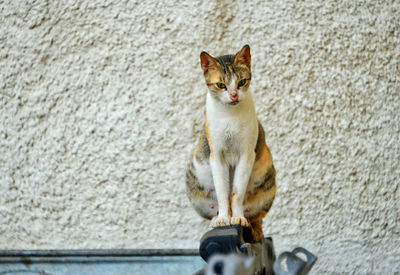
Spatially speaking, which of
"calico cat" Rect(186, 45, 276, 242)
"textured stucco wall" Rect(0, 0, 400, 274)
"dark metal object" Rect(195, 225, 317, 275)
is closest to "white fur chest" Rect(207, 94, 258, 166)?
"calico cat" Rect(186, 45, 276, 242)

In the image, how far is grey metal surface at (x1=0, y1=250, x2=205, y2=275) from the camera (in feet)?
3.19

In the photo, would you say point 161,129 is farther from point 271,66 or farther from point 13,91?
point 13,91

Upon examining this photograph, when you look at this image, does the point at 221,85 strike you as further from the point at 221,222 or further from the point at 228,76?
the point at 221,222

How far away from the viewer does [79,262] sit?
3.21 ft

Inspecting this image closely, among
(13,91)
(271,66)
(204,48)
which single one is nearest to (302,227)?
(271,66)

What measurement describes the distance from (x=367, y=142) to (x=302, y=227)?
34 cm

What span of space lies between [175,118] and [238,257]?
0.98 meters

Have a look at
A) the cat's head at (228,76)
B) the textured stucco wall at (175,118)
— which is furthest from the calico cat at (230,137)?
the textured stucco wall at (175,118)

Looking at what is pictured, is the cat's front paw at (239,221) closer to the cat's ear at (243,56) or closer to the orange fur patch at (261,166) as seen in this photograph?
the orange fur patch at (261,166)

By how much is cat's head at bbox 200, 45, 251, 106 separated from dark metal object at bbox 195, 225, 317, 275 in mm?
214

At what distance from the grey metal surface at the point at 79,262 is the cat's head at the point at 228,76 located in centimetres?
48

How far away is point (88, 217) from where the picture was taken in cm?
140

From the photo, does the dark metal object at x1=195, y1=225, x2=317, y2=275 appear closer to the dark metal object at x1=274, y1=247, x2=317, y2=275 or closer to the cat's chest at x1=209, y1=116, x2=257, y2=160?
the dark metal object at x1=274, y1=247, x2=317, y2=275

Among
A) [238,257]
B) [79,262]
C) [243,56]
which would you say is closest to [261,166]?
[243,56]
